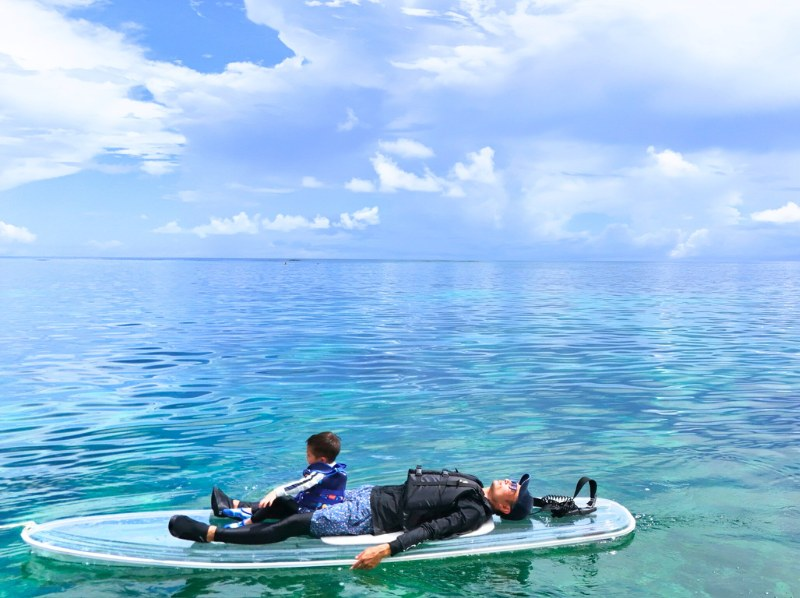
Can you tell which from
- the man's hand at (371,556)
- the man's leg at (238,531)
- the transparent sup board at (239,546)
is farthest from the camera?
the man's leg at (238,531)

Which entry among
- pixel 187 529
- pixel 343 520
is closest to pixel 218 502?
pixel 187 529

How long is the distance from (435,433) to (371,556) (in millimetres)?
5925

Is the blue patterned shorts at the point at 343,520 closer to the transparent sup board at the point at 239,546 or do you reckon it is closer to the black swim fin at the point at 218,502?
the transparent sup board at the point at 239,546

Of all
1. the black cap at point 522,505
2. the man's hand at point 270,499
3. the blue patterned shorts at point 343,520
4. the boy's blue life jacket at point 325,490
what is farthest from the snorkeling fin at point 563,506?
the man's hand at point 270,499

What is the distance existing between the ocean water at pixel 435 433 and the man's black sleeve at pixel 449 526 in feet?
1.16

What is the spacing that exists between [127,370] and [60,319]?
16273 mm

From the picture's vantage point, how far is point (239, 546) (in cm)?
723

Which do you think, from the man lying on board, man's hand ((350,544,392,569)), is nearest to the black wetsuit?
the man lying on board

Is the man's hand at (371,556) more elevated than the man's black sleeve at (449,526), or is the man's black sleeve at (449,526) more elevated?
the man's black sleeve at (449,526)

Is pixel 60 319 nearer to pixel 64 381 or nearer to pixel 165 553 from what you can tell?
pixel 64 381

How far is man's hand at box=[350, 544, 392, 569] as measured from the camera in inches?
267

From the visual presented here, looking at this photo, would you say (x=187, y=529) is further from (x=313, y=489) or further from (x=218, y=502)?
(x=313, y=489)

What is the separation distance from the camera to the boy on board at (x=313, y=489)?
7316 mm

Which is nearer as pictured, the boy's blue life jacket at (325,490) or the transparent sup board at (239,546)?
the transparent sup board at (239,546)
